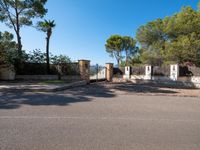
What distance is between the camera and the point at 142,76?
21.8 m

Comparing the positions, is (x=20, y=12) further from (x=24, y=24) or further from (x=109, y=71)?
(x=109, y=71)

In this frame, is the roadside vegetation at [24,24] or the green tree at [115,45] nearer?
the roadside vegetation at [24,24]

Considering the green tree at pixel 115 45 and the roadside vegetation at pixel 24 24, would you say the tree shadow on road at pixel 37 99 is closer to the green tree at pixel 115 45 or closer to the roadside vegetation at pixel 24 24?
the roadside vegetation at pixel 24 24

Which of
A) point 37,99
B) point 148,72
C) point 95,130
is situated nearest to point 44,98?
point 37,99

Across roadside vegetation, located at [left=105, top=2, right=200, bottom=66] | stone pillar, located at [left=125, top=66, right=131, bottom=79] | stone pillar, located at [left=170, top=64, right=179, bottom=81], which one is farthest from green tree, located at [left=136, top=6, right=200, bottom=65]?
stone pillar, located at [left=125, top=66, right=131, bottom=79]

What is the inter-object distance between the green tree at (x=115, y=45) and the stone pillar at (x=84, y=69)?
2552 centimetres

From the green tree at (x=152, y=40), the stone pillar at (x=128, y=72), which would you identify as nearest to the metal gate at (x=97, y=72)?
the stone pillar at (x=128, y=72)

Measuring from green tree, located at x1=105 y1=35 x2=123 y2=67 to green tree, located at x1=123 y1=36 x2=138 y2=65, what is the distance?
1086mm

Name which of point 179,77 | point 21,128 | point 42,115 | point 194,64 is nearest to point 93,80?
point 179,77

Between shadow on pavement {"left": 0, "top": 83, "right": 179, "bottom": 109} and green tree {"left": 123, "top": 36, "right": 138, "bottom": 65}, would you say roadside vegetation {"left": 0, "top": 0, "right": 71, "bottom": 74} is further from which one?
green tree {"left": 123, "top": 36, "right": 138, "bottom": 65}

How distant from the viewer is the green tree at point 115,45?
43.1m

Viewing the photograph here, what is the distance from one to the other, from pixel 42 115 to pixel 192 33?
20201 millimetres

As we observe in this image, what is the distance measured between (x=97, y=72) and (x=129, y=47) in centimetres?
2591

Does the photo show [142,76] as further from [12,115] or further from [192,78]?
[12,115]
